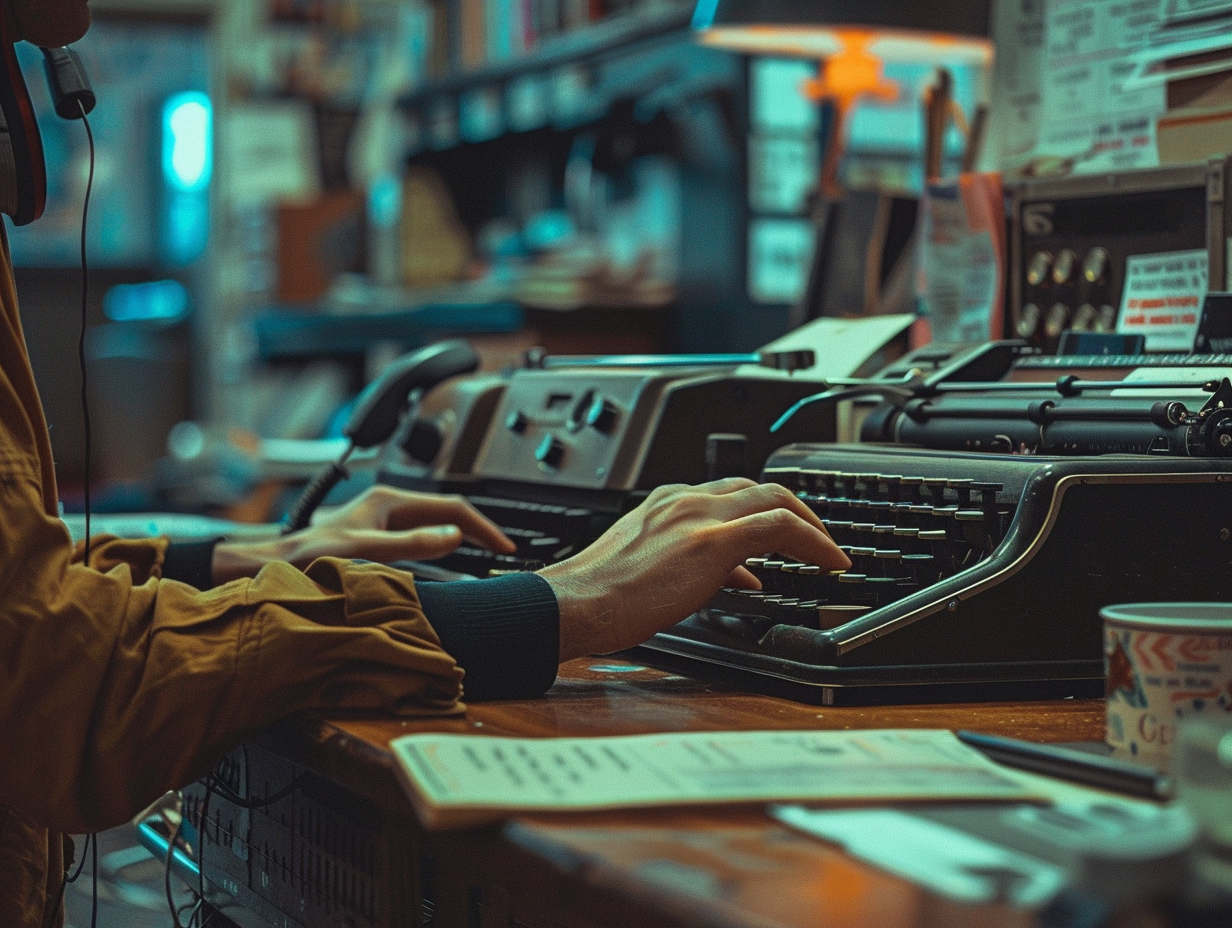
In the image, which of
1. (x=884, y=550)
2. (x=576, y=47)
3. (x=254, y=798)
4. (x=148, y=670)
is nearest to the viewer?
(x=148, y=670)

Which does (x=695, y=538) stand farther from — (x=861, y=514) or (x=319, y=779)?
(x=319, y=779)

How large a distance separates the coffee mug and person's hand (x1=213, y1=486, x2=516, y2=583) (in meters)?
0.79

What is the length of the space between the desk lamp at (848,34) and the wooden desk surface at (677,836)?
1.30 meters

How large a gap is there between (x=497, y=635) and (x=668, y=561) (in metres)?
0.14

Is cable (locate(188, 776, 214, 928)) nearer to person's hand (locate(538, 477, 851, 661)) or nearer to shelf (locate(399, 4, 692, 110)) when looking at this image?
person's hand (locate(538, 477, 851, 661))

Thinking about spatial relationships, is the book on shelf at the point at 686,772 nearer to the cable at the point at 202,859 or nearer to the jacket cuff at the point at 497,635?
the jacket cuff at the point at 497,635

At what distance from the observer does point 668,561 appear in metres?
1.17

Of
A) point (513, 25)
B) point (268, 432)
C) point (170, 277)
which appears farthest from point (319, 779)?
point (170, 277)

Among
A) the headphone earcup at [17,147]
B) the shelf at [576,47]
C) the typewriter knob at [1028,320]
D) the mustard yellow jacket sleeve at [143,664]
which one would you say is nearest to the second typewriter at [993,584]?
the mustard yellow jacket sleeve at [143,664]

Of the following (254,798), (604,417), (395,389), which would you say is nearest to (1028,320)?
(604,417)

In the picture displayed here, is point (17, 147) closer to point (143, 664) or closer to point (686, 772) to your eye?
point (143, 664)

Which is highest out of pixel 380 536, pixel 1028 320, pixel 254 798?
pixel 1028 320

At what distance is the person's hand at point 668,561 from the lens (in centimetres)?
116

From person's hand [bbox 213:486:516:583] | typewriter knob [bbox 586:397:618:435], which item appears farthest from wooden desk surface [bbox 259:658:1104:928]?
typewriter knob [bbox 586:397:618:435]
